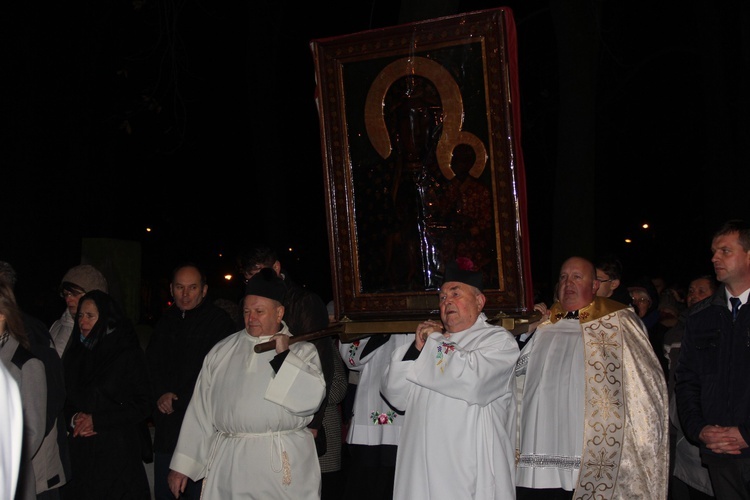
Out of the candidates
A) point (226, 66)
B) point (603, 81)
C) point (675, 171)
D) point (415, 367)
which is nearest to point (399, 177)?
point (415, 367)

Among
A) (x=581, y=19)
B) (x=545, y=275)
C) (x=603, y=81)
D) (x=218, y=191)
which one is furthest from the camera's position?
(x=545, y=275)

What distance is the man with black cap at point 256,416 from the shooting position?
5.44 meters

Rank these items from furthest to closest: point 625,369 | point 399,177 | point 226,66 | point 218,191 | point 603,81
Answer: point 218,191 → point 226,66 → point 603,81 → point 625,369 → point 399,177

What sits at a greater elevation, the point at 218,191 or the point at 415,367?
the point at 218,191

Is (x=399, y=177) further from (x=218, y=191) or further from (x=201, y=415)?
(x=218, y=191)

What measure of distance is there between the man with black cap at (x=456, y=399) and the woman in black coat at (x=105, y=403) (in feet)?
6.96

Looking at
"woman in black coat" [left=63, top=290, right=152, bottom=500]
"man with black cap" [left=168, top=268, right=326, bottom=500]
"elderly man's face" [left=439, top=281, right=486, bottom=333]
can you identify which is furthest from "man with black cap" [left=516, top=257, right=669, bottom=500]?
"woman in black coat" [left=63, top=290, right=152, bottom=500]

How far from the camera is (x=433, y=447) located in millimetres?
5188

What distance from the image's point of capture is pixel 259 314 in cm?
562

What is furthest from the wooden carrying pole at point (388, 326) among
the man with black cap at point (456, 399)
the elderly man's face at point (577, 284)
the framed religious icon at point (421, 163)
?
the elderly man's face at point (577, 284)

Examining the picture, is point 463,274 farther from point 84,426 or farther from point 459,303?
point 84,426

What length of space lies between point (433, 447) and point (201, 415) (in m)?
1.55

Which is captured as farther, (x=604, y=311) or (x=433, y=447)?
(x=604, y=311)

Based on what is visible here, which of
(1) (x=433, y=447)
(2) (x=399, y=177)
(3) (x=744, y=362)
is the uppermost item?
(2) (x=399, y=177)
